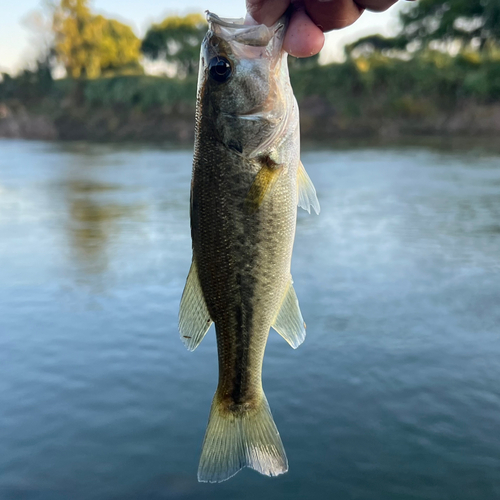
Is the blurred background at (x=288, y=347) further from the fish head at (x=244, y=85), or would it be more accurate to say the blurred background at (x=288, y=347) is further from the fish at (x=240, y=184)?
the fish head at (x=244, y=85)

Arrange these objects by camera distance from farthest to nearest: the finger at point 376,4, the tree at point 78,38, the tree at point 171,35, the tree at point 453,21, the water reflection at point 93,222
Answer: the tree at point 171,35 → the tree at point 78,38 → the tree at point 453,21 → the water reflection at point 93,222 → the finger at point 376,4

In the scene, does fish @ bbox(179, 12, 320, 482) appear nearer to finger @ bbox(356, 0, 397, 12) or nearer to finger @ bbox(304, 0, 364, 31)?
finger @ bbox(304, 0, 364, 31)

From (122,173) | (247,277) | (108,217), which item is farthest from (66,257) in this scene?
(122,173)

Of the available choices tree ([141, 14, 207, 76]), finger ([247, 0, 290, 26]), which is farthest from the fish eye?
tree ([141, 14, 207, 76])

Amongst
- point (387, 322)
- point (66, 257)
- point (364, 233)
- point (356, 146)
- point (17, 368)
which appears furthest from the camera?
point (356, 146)

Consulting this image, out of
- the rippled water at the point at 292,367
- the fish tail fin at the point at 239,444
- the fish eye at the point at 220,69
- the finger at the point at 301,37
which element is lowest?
the rippled water at the point at 292,367

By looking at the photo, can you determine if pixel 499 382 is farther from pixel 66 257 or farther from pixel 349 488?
pixel 66 257

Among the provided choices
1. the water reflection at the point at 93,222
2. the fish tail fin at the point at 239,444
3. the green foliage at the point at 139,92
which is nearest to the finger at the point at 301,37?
the fish tail fin at the point at 239,444
